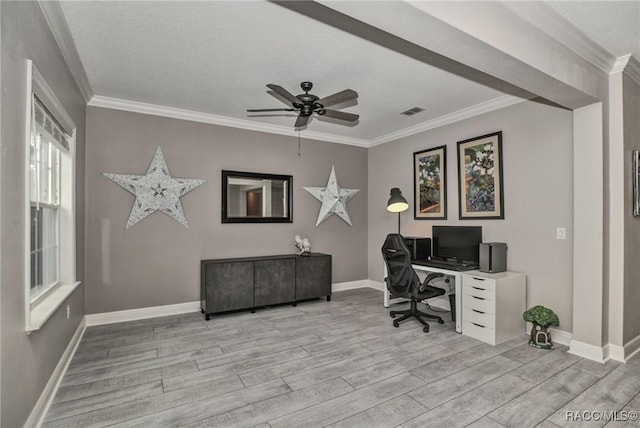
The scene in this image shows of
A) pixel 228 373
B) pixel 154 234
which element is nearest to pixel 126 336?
pixel 154 234

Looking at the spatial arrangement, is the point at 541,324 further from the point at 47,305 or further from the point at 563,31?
the point at 47,305

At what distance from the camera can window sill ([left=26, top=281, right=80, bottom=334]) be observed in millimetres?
1952

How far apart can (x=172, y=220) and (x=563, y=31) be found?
434 cm

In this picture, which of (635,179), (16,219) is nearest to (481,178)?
(635,179)

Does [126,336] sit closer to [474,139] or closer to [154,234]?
[154,234]

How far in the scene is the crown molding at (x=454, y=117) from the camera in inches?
150

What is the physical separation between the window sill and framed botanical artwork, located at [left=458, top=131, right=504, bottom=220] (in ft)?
14.0

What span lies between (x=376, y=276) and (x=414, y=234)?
1.11 m

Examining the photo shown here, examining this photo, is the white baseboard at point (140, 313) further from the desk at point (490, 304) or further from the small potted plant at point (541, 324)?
the small potted plant at point (541, 324)

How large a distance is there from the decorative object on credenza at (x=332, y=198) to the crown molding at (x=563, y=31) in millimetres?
3490

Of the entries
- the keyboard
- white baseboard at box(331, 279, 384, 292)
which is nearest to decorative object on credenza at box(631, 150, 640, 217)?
the keyboard

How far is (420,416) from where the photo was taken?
211 cm

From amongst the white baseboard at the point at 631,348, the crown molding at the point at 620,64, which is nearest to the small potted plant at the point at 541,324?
the white baseboard at the point at 631,348

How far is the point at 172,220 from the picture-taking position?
4.29 metres
